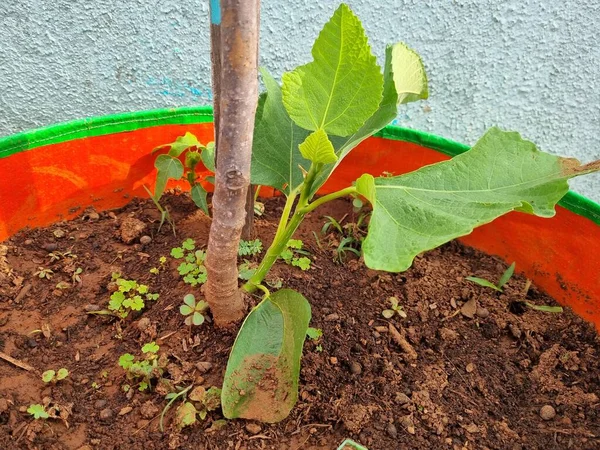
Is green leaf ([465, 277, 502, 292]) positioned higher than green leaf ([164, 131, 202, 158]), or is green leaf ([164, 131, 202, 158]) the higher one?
green leaf ([164, 131, 202, 158])

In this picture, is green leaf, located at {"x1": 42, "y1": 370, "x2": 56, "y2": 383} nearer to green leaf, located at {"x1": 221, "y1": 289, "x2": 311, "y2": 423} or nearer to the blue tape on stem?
green leaf, located at {"x1": 221, "y1": 289, "x2": 311, "y2": 423}

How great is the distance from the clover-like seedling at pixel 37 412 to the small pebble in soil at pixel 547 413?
85 cm

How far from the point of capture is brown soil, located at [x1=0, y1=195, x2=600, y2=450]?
3.01ft

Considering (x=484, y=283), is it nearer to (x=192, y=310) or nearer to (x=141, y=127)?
(x=192, y=310)

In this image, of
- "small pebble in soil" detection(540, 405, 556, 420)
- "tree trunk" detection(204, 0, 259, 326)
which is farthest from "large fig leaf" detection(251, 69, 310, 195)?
"small pebble in soil" detection(540, 405, 556, 420)

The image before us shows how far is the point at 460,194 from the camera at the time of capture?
33.9 inches

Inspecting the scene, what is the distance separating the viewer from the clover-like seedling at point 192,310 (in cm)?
100

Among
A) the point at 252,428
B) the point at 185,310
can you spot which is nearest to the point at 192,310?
the point at 185,310

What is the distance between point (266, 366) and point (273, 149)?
15.2 inches

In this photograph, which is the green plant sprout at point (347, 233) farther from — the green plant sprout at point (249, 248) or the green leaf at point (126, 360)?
the green leaf at point (126, 360)

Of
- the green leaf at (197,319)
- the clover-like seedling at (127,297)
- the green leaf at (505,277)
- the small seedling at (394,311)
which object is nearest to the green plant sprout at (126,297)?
the clover-like seedling at (127,297)

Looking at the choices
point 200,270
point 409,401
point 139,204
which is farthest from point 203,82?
point 409,401

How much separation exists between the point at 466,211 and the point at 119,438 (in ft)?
2.15

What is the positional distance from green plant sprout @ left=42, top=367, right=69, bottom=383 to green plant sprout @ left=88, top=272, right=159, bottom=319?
0.13 metres
